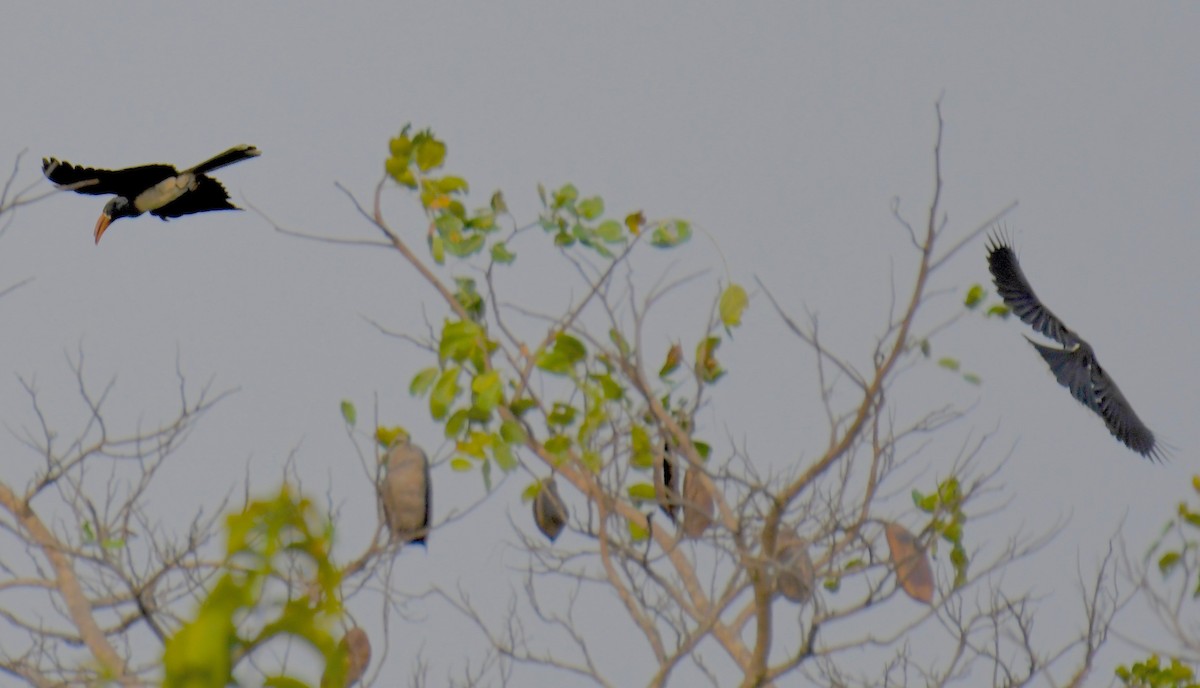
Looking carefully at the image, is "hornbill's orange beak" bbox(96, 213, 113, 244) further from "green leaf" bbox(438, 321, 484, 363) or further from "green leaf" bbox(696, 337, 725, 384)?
"green leaf" bbox(696, 337, 725, 384)

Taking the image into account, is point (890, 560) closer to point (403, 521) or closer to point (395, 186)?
point (403, 521)

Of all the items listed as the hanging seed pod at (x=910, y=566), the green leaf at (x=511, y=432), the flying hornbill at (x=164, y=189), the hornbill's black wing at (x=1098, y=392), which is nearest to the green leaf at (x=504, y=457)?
the green leaf at (x=511, y=432)

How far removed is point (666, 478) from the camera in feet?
13.6

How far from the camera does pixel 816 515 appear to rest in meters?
3.99

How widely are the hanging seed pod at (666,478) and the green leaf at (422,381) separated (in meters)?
0.70

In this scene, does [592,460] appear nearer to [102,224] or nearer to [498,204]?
[498,204]

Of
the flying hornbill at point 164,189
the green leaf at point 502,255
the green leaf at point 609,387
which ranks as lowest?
the green leaf at point 609,387

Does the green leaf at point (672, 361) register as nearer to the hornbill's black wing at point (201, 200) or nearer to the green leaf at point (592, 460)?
the green leaf at point (592, 460)

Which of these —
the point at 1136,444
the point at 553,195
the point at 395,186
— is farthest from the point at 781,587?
the point at 1136,444

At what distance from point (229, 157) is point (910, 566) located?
144 inches

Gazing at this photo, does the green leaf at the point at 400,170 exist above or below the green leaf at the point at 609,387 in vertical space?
above

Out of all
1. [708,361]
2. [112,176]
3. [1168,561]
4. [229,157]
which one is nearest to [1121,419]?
[1168,561]

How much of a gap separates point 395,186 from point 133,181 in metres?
2.69

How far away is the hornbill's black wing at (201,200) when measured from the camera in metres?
6.56
